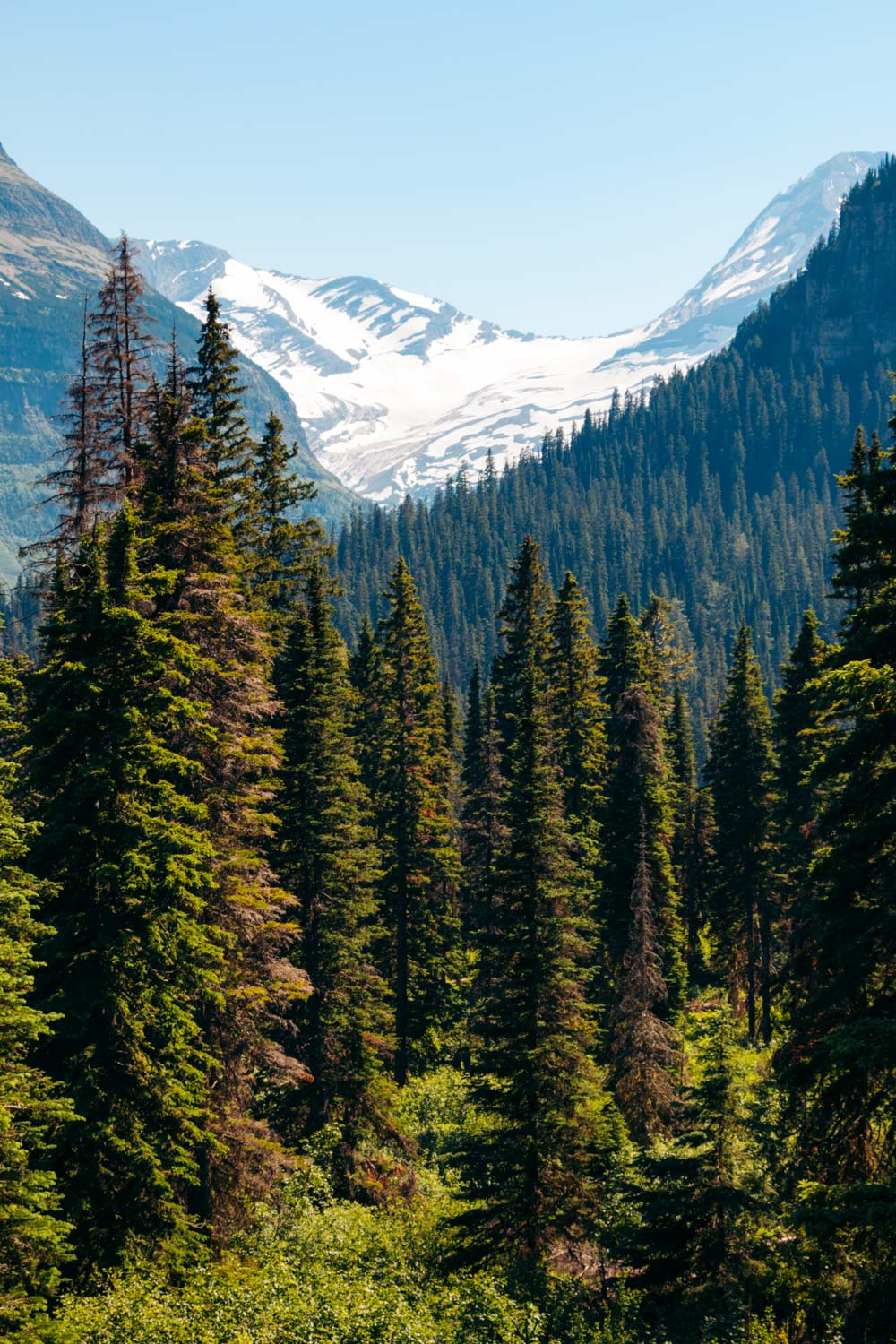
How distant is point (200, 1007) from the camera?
21.2m

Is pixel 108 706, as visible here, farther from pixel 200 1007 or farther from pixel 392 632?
pixel 392 632

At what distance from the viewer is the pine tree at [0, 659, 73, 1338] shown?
14.7 metres

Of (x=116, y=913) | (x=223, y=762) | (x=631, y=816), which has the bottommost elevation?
(x=116, y=913)

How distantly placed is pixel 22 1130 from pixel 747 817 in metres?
33.1

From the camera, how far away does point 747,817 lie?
42.8 metres

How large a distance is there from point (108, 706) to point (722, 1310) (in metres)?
14.8

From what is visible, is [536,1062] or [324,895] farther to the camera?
[324,895]

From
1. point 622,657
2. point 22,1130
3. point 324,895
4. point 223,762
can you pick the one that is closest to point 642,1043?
point 324,895

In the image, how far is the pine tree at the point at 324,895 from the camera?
28.8 metres

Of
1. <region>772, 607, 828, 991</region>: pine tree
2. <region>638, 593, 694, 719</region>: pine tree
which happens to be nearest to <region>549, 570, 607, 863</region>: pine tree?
<region>638, 593, 694, 719</region>: pine tree

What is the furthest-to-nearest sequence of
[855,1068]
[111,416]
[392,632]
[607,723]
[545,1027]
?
[607,723]
[392,632]
[111,416]
[545,1027]
[855,1068]

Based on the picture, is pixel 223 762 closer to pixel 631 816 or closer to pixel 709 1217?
pixel 709 1217

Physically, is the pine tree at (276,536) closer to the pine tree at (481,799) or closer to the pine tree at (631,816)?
the pine tree at (481,799)

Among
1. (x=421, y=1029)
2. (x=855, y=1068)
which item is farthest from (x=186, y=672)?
(x=421, y=1029)
